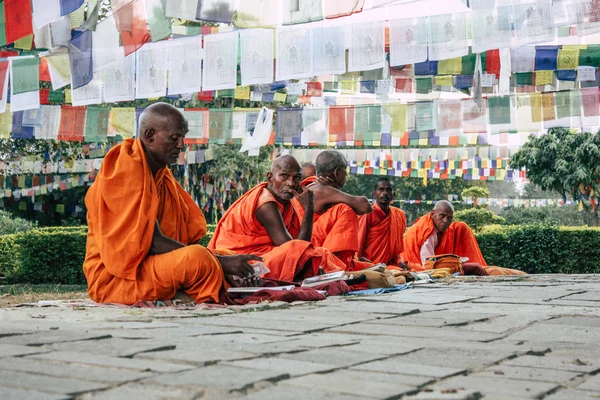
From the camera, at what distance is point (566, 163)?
82.9 feet

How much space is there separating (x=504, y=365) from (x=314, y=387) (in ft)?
2.81

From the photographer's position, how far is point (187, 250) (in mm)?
4969

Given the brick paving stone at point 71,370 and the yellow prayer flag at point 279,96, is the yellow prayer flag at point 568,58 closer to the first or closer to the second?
the yellow prayer flag at point 279,96

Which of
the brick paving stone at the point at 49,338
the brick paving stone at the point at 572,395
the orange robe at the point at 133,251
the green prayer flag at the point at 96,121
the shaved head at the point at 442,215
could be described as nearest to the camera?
the brick paving stone at the point at 572,395

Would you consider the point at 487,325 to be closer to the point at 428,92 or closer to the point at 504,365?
the point at 504,365

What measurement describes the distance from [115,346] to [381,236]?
20.7 feet

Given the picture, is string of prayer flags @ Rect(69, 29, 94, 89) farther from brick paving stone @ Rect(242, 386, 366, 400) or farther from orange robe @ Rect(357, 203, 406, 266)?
brick paving stone @ Rect(242, 386, 366, 400)

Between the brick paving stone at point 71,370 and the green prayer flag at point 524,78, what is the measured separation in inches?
412

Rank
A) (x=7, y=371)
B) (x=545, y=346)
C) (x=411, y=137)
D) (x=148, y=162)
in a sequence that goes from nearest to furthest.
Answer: (x=7, y=371), (x=545, y=346), (x=148, y=162), (x=411, y=137)

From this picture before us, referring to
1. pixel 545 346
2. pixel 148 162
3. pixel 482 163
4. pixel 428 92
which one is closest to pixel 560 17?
pixel 428 92

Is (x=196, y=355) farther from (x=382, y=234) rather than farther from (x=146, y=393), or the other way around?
(x=382, y=234)

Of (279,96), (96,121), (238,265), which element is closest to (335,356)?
(238,265)

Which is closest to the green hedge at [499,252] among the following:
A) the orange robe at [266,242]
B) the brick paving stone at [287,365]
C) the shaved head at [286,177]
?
the orange robe at [266,242]

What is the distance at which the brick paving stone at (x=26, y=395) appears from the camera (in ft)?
6.55
